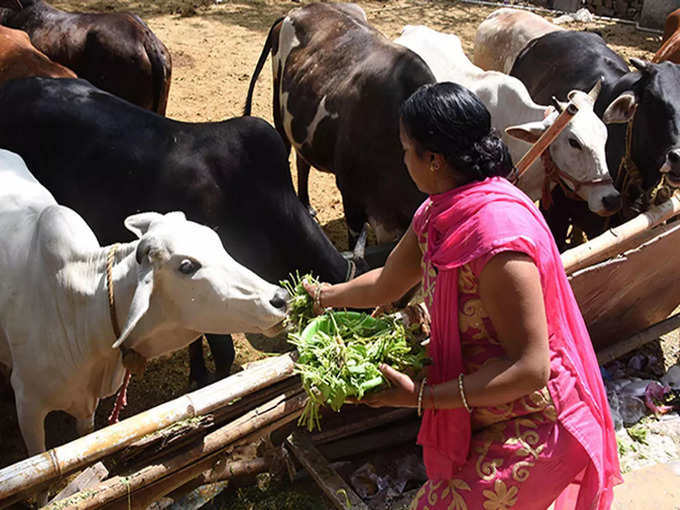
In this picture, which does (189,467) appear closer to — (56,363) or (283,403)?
(283,403)

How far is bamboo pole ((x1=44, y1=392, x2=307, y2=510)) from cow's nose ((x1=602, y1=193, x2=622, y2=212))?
2.79 meters

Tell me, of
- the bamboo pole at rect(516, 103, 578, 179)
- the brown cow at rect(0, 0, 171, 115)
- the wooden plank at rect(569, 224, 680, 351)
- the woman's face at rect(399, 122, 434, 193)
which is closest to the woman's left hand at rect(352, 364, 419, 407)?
the woman's face at rect(399, 122, 434, 193)

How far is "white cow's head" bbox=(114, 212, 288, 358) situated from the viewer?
280 centimetres

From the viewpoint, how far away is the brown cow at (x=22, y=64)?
5.46 m

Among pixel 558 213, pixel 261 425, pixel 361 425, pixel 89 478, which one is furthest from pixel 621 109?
pixel 89 478

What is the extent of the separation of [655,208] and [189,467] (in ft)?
10.0

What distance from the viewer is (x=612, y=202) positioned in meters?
4.47

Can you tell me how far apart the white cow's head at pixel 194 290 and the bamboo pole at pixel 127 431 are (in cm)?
30

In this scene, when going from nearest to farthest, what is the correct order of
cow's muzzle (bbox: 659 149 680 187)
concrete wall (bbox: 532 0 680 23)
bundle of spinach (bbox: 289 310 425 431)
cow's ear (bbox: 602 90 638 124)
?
bundle of spinach (bbox: 289 310 425 431) < cow's muzzle (bbox: 659 149 680 187) < cow's ear (bbox: 602 90 638 124) < concrete wall (bbox: 532 0 680 23)

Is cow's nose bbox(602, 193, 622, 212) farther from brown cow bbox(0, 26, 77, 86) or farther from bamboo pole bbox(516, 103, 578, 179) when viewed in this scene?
brown cow bbox(0, 26, 77, 86)

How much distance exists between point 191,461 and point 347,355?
0.88 metres

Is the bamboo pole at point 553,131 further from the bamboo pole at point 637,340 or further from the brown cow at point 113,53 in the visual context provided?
the brown cow at point 113,53

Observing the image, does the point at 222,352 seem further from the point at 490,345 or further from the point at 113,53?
the point at 113,53

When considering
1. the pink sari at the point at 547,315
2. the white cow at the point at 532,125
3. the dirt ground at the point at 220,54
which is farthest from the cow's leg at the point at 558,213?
the pink sari at the point at 547,315
